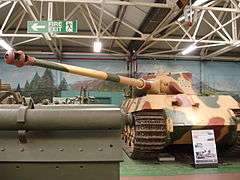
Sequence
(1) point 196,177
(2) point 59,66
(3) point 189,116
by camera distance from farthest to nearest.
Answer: (3) point 189,116 → (1) point 196,177 → (2) point 59,66

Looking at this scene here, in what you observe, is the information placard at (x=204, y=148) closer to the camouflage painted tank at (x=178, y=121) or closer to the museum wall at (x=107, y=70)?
the camouflage painted tank at (x=178, y=121)

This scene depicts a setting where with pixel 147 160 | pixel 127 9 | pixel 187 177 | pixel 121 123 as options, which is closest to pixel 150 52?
pixel 127 9

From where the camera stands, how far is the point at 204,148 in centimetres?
705

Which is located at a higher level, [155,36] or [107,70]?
[155,36]

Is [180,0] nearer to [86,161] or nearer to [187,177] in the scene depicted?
[187,177]

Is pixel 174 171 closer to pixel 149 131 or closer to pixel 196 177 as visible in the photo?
pixel 196 177

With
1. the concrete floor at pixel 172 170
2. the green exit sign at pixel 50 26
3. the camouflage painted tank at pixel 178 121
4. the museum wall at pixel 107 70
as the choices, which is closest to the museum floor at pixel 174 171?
the concrete floor at pixel 172 170

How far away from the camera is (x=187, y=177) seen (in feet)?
19.5

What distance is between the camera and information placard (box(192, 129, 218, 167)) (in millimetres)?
6945

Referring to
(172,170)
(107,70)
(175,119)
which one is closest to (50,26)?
(175,119)

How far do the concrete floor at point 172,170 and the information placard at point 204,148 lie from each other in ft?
0.68

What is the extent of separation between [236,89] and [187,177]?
41.8ft

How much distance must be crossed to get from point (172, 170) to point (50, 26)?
16.1 feet

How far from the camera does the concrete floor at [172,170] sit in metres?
6.11
